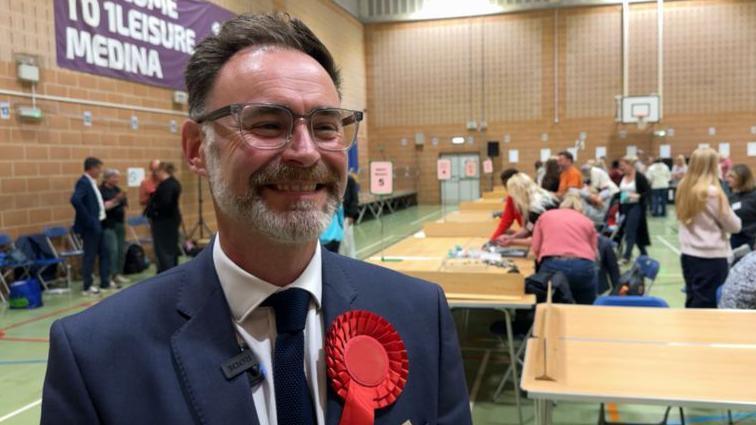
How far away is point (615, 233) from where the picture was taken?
796cm

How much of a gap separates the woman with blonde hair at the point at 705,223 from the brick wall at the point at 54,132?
5783 millimetres

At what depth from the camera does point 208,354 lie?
3.36ft

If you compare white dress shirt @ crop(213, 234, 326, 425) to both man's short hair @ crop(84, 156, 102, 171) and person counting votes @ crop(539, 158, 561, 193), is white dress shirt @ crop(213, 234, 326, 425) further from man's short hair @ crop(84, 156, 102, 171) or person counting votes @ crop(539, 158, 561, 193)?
person counting votes @ crop(539, 158, 561, 193)

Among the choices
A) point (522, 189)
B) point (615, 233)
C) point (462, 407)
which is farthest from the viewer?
point (615, 233)

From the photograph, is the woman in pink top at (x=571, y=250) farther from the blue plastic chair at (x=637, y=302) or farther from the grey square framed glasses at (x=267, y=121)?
the grey square framed glasses at (x=267, y=121)

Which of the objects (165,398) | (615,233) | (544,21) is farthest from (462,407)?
(544,21)

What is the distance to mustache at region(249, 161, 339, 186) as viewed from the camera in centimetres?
105

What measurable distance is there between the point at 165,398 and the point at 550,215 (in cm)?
400

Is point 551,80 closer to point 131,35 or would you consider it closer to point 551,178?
point 551,178

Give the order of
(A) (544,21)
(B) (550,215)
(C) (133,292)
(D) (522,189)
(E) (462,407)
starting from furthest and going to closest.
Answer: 1. (A) (544,21)
2. (D) (522,189)
3. (B) (550,215)
4. (E) (462,407)
5. (C) (133,292)

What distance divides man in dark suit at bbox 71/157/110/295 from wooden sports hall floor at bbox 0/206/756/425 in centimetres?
36

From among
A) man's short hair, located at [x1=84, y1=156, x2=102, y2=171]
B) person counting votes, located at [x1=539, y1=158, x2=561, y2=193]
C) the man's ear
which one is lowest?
person counting votes, located at [x1=539, y1=158, x2=561, y2=193]

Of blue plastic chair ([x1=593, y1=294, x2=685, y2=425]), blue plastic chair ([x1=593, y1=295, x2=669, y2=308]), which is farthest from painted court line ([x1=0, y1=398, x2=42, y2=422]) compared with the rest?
blue plastic chair ([x1=593, y1=295, x2=669, y2=308])

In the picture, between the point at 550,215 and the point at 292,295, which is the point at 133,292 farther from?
the point at 550,215
